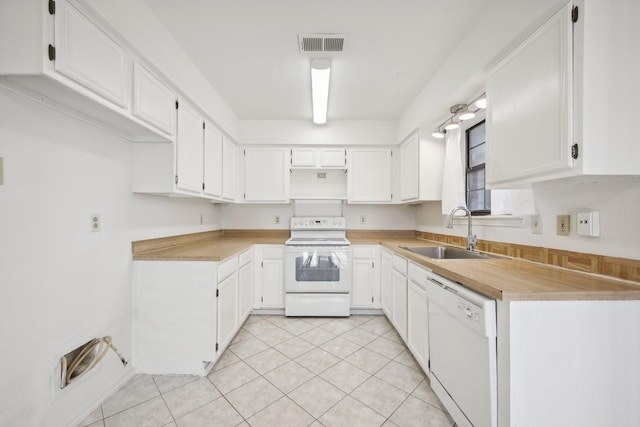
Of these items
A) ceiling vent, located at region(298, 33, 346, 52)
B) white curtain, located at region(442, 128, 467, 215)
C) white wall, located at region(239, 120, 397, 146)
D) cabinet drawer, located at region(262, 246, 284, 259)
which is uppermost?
ceiling vent, located at region(298, 33, 346, 52)

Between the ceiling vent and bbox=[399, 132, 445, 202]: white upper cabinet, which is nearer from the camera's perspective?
the ceiling vent

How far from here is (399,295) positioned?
2.27 m

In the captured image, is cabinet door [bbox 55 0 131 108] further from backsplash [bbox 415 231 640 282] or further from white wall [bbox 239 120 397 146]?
A: backsplash [bbox 415 231 640 282]

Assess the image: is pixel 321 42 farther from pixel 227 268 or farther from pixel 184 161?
pixel 227 268

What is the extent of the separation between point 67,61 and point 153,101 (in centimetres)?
55

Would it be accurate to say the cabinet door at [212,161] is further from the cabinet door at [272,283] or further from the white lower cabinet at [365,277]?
the white lower cabinet at [365,277]

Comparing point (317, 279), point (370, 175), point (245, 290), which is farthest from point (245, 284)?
point (370, 175)

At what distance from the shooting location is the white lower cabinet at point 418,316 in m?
1.71

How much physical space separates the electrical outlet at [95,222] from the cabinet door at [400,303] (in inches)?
90.2

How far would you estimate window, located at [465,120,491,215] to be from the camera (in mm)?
2219

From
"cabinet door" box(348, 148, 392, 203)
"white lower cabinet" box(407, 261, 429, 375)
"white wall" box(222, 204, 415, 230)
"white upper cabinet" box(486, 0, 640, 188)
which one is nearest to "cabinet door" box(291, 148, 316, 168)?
"cabinet door" box(348, 148, 392, 203)

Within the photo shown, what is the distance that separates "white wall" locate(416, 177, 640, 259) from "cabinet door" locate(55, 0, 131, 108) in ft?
7.68

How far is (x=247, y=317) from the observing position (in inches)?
108

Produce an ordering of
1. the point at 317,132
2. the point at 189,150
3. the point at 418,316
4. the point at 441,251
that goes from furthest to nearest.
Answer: the point at 317,132
the point at 441,251
the point at 189,150
the point at 418,316
